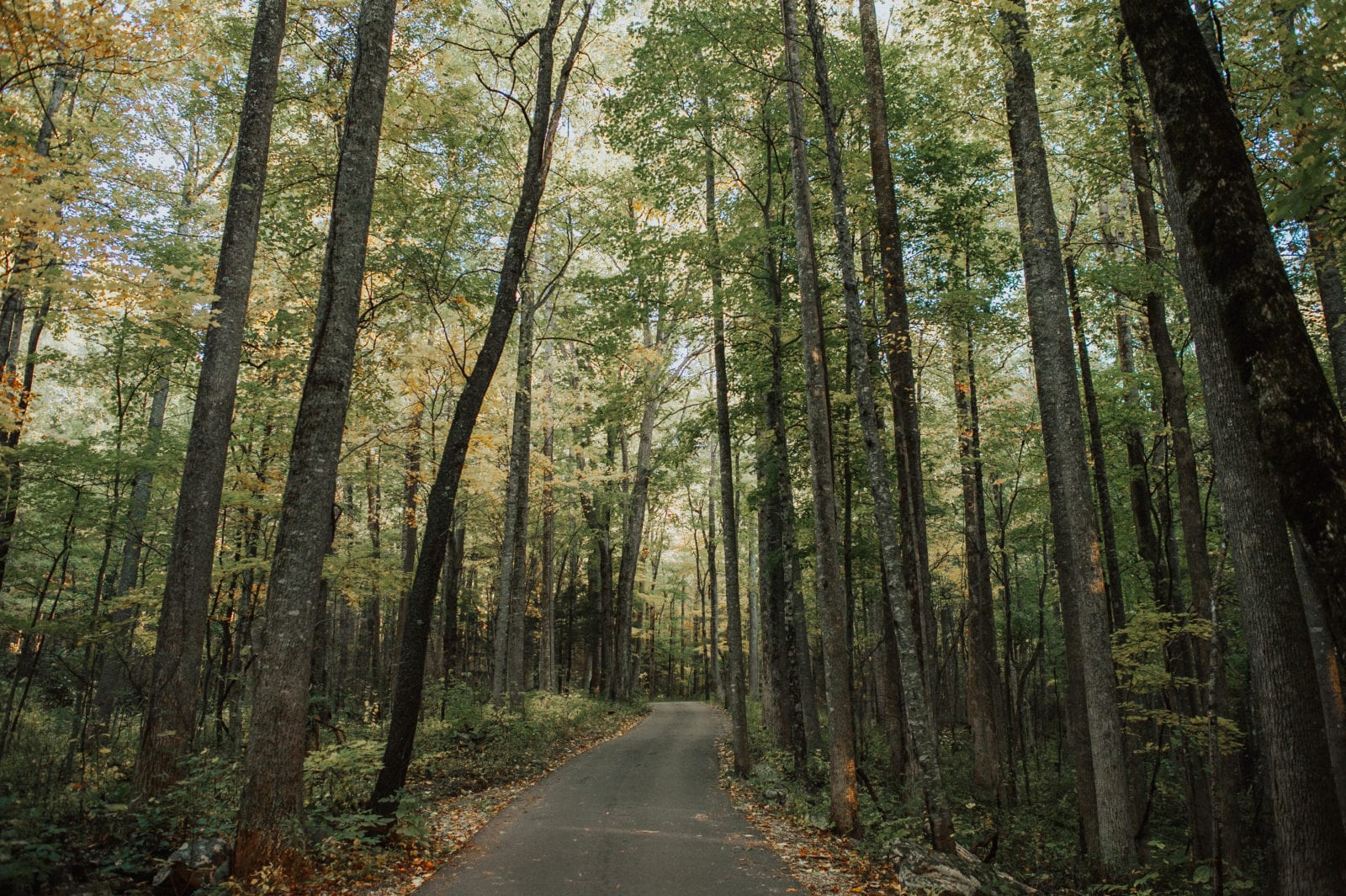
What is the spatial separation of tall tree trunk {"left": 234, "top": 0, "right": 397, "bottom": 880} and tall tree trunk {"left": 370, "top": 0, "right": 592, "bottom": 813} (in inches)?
47.6

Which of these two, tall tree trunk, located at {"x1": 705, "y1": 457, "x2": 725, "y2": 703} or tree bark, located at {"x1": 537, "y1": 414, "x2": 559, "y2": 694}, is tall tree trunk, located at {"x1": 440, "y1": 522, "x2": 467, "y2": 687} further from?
tall tree trunk, located at {"x1": 705, "y1": 457, "x2": 725, "y2": 703}

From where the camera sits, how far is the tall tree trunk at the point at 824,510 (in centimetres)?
844

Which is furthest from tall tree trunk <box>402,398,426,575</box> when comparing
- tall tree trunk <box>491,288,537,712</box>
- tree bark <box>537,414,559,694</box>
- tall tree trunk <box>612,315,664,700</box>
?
tall tree trunk <box>612,315,664,700</box>

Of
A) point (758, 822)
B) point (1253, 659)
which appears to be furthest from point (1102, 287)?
point (758, 822)

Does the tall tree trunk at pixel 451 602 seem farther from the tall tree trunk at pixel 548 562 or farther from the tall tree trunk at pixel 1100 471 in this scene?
the tall tree trunk at pixel 1100 471

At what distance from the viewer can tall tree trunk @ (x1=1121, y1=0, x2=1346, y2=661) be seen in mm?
3762

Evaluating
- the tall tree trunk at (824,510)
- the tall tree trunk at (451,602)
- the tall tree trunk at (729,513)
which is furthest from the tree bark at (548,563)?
the tall tree trunk at (824,510)

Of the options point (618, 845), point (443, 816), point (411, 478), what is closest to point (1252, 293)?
point (618, 845)

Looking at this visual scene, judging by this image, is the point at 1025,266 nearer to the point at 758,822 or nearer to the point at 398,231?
the point at 758,822

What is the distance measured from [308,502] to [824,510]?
622 cm

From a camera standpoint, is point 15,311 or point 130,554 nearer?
point 15,311

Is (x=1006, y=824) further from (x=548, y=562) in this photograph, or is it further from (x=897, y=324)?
(x=548, y=562)

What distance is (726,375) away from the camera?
47.2 feet

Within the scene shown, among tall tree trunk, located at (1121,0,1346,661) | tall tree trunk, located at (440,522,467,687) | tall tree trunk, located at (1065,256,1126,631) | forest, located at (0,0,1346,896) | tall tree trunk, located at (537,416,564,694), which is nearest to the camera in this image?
tall tree trunk, located at (1121,0,1346,661)
